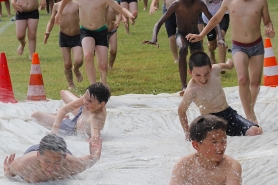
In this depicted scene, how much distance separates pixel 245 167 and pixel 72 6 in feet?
17.8

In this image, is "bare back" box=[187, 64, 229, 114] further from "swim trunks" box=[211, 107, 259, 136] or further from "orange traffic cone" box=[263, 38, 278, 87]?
"orange traffic cone" box=[263, 38, 278, 87]

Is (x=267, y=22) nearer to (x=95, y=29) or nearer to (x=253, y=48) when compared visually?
(x=253, y=48)

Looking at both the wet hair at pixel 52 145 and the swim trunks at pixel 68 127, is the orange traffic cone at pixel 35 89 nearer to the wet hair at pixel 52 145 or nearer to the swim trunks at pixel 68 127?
the swim trunks at pixel 68 127

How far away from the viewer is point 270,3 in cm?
2242

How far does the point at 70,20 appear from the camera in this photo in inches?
402

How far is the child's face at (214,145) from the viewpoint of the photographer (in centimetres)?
434

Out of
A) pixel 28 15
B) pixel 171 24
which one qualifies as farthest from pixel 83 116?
pixel 28 15

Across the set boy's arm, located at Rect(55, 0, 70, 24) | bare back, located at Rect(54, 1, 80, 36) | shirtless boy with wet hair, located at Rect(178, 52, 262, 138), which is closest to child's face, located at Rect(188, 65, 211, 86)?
shirtless boy with wet hair, located at Rect(178, 52, 262, 138)

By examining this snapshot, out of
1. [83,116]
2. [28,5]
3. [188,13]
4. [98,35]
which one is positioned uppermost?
[188,13]

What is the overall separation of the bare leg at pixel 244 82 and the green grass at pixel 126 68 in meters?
→ 2.78

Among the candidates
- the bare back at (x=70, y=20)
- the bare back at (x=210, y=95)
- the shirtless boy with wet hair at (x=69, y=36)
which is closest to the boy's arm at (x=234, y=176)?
the bare back at (x=210, y=95)

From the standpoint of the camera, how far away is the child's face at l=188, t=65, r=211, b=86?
21.4 feet

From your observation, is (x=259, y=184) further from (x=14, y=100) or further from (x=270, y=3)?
(x=270, y=3)

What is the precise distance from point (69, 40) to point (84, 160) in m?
4.83
